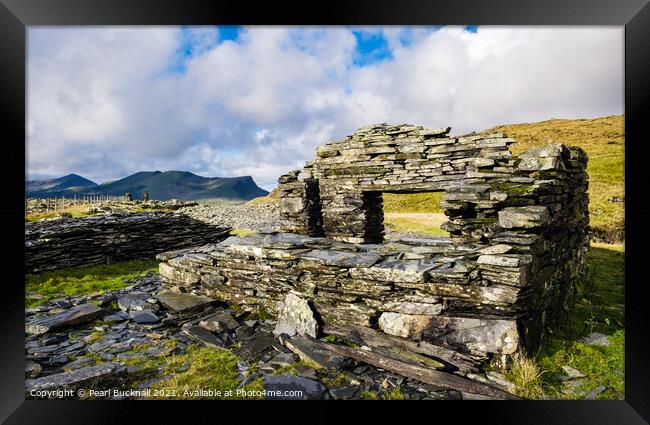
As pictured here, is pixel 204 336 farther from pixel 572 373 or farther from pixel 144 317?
pixel 572 373

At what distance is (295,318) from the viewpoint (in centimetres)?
619

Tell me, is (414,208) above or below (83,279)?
above

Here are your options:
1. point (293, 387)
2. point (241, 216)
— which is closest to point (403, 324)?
point (293, 387)

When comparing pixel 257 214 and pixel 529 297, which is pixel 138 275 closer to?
pixel 529 297

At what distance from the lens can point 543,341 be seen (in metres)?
5.39

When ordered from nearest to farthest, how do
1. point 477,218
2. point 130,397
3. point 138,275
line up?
point 130,397 → point 477,218 → point 138,275

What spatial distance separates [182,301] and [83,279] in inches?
243

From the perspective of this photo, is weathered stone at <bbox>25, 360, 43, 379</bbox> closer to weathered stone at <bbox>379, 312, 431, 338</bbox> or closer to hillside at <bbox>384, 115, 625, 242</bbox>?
weathered stone at <bbox>379, 312, 431, 338</bbox>

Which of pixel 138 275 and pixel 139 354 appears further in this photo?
pixel 138 275

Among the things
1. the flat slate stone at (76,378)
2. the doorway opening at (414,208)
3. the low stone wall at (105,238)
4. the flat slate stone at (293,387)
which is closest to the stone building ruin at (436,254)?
the flat slate stone at (293,387)
